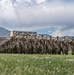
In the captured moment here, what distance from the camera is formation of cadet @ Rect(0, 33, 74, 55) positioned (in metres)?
38.7

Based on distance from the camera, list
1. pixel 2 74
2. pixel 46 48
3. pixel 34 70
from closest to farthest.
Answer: pixel 2 74, pixel 34 70, pixel 46 48

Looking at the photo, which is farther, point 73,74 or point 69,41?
point 69,41

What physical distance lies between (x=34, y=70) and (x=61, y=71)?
1006 mm

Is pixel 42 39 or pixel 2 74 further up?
pixel 42 39

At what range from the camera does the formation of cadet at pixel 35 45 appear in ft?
Answer: 127

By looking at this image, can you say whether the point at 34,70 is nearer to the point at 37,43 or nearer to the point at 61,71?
the point at 61,71

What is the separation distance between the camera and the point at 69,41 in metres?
40.0

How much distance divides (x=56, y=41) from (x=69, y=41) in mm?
1761

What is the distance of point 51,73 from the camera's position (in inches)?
433

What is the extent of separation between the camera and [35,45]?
38938 mm

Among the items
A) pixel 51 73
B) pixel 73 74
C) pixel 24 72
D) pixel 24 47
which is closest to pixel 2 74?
pixel 24 72

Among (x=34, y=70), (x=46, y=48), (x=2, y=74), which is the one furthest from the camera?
(x=46, y=48)

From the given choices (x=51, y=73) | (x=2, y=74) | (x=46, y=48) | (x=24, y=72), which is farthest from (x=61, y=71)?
(x=46, y=48)

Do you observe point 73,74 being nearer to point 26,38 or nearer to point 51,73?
point 51,73
